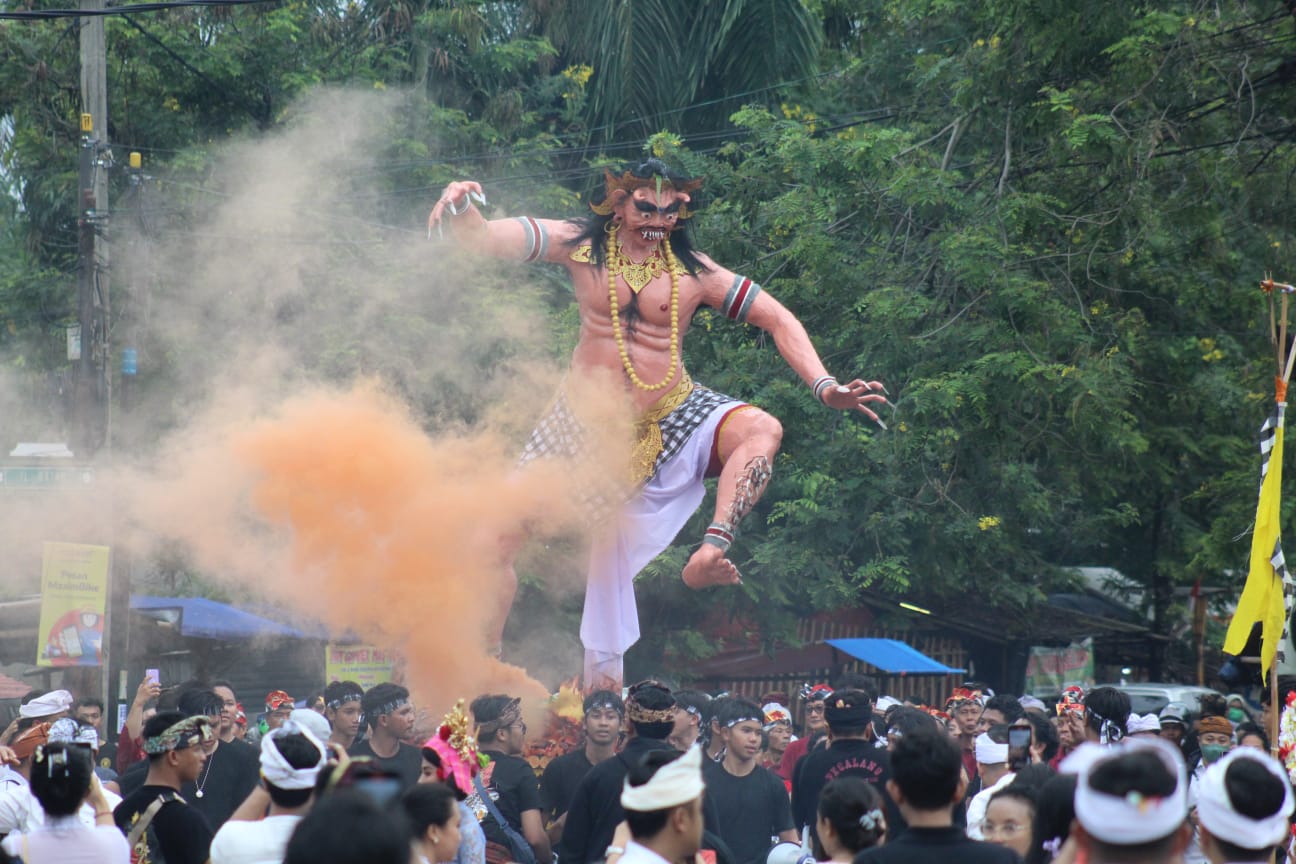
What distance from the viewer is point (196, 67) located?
63.0ft

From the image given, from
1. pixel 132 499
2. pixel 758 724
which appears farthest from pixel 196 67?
pixel 758 724

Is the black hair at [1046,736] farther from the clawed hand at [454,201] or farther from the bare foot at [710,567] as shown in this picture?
the clawed hand at [454,201]

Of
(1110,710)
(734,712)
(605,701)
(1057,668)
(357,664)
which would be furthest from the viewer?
(1057,668)

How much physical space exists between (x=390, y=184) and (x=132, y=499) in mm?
6907

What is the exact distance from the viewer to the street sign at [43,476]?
525 inches

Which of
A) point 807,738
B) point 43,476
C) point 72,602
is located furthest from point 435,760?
point 43,476

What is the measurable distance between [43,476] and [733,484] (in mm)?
7489

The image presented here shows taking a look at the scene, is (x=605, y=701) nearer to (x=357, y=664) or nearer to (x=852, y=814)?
(x=852, y=814)

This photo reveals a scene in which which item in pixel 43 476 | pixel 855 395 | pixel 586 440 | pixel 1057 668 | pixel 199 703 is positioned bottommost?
pixel 1057 668

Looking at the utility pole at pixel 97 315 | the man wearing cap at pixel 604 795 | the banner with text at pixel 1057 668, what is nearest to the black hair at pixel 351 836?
the man wearing cap at pixel 604 795

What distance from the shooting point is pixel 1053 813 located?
4867 millimetres

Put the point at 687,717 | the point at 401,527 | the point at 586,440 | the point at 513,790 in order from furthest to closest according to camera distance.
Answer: the point at 401,527 < the point at 586,440 < the point at 687,717 < the point at 513,790

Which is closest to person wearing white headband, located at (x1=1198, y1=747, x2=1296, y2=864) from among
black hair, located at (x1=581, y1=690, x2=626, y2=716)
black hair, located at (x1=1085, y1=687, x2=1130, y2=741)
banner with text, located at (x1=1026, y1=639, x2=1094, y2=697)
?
black hair, located at (x1=1085, y1=687, x2=1130, y2=741)

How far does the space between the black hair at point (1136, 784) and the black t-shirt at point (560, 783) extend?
4.03m
